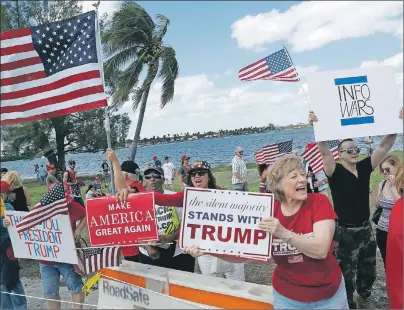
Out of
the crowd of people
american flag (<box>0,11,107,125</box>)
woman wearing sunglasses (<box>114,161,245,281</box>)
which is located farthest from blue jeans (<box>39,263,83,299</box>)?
american flag (<box>0,11,107,125</box>)

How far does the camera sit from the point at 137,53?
27141 mm

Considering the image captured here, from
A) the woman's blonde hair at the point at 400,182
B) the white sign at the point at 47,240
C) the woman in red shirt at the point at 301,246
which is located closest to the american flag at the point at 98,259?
the white sign at the point at 47,240

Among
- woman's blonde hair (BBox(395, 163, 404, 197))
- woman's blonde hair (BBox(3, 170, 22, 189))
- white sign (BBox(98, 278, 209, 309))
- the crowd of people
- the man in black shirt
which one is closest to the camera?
the crowd of people

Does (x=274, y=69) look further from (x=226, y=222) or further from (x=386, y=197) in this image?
(x=226, y=222)

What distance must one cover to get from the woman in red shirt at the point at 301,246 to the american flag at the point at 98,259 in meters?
2.05

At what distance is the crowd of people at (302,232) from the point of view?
9.14ft

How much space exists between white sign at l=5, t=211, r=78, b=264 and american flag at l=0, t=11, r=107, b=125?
128 centimetres

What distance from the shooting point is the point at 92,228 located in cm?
380

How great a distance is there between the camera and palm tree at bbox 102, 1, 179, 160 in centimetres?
2609

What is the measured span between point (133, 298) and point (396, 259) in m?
2.30

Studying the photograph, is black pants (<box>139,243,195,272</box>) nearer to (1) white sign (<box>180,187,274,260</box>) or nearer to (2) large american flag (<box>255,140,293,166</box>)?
(1) white sign (<box>180,187,274,260</box>)

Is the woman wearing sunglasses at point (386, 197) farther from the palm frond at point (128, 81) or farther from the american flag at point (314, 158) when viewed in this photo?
the palm frond at point (128, 81)

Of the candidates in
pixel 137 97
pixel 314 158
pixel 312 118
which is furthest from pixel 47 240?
pixel 137 97

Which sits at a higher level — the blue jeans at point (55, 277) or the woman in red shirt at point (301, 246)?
the woman in red shirt at point (301, 246)
